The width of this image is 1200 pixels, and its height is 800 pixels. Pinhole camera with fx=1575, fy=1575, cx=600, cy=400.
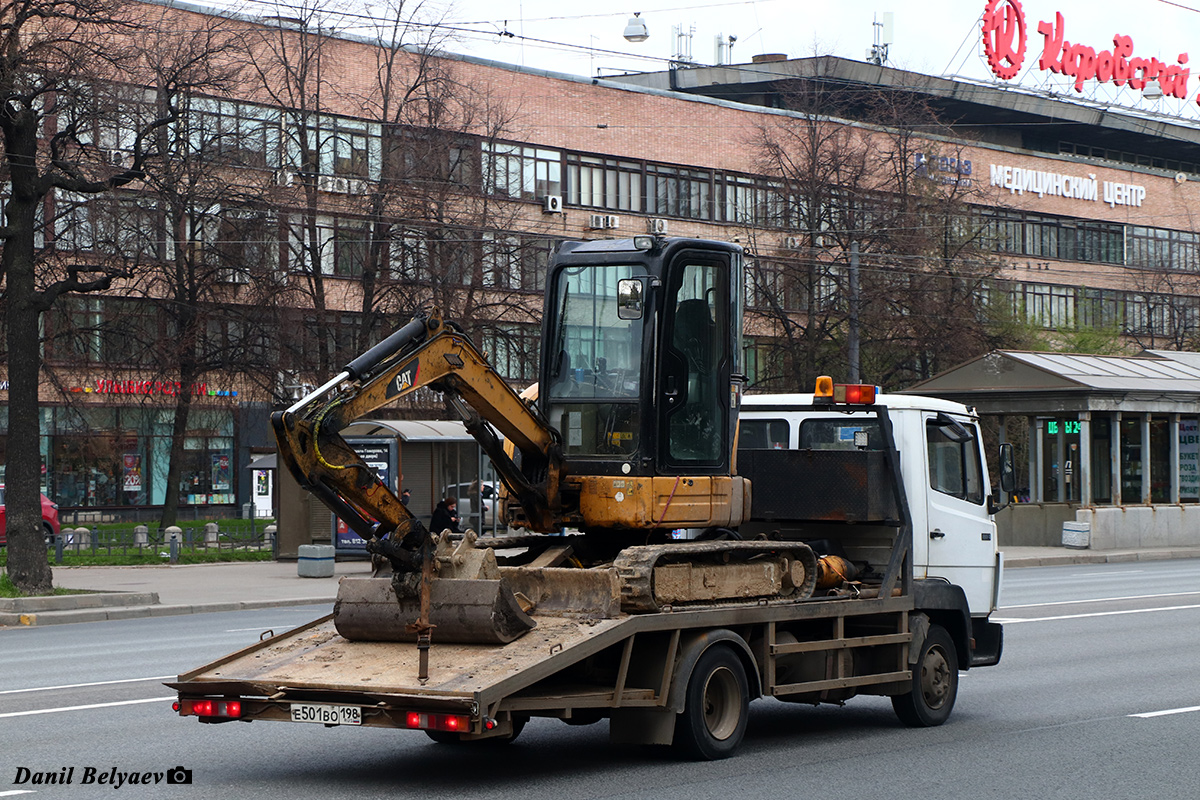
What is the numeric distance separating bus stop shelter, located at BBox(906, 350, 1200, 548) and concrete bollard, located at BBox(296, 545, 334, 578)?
15.3 meters

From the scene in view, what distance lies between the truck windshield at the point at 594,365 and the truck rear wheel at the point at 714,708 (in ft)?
5.19

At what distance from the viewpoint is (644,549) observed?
A: 9.45 metres

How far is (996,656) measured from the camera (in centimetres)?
1250

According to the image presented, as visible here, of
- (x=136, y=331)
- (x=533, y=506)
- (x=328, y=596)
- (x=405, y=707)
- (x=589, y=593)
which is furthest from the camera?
(x=136, y=331)

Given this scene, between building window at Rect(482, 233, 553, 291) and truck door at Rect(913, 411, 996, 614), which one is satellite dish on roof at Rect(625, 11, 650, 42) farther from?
truck door at Rect(913, 411, 996, 614)

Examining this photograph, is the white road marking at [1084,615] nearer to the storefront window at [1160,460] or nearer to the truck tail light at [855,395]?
the truck tail light at [855,395]

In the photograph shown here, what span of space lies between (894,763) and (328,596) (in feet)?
52.7

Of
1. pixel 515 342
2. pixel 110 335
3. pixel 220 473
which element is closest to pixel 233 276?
pixel 110 335

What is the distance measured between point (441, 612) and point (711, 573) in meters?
A: 1.79

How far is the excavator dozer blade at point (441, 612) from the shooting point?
8.98 m

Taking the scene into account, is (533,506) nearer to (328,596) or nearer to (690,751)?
(690,751)

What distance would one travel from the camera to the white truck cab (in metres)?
11.8

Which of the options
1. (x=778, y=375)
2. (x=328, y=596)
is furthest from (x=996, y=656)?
(x=778, y=375)

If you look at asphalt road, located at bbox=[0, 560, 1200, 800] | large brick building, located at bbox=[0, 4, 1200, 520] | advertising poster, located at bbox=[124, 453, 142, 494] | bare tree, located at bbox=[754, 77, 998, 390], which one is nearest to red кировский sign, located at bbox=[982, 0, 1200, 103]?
large brick building, located at bbox=[0, 4, 1200, 520]
